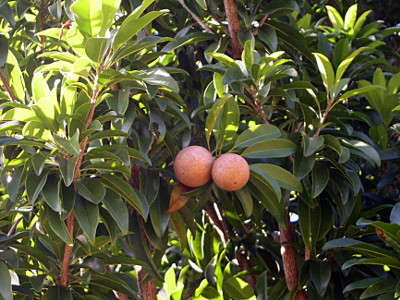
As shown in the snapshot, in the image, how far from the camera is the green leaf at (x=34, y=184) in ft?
5.90

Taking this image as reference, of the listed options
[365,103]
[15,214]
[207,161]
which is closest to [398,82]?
[365,103]

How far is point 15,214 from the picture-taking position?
8.40 feet

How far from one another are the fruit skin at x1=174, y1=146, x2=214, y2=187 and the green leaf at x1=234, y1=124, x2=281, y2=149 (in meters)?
0.12

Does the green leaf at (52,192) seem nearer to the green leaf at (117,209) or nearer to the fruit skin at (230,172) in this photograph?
the green leaf at (117,209)

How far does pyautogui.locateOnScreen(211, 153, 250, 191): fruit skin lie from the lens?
197cm

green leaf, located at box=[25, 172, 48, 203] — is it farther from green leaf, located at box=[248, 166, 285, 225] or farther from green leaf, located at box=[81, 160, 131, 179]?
green leaf, located at box=[248, 166, 285, 225]

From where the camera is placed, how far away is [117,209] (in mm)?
1946

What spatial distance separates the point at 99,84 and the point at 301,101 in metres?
0.87

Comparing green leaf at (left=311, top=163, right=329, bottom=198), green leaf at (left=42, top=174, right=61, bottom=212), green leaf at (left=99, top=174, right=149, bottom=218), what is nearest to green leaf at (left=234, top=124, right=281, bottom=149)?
green leaf at (left=311, top=163, right=329, bottom=198)

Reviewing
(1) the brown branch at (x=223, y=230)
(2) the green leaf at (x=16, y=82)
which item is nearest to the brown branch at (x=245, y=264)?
(1) the brown branch at (x=223, y=230)

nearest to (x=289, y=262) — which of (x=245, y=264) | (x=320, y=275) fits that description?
(x=320, y=275)

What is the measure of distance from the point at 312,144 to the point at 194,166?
15.5 inches

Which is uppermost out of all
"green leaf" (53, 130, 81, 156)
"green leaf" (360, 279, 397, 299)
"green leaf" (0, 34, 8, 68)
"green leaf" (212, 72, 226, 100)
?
"green leaf" (0, 34, 8, 68)

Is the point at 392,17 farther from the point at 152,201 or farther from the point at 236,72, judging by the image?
the point at 152,201
